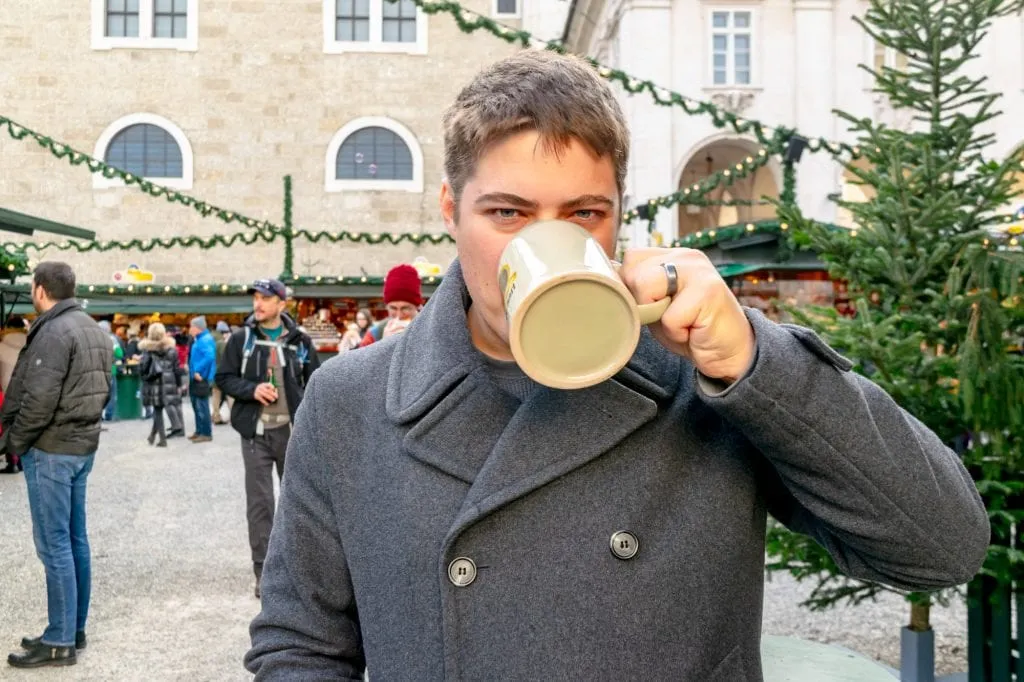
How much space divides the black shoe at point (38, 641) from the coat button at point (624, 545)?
14.6ft

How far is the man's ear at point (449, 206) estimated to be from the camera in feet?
4.14

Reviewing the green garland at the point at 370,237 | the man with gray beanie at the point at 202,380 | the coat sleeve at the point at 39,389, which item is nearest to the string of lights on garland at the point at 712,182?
the green garland at the point at 370,237

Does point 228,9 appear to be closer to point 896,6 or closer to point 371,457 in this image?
point 896,6

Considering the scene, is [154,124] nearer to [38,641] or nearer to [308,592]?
[38,641]

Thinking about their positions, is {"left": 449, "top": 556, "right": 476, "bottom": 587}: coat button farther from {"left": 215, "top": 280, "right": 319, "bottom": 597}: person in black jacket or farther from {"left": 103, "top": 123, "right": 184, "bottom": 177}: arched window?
{"left": 103, "top": 123, "right": 184, "bottom": 177}: arched window

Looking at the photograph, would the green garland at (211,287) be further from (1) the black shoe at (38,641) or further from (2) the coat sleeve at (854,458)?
(2) the coat sleeve at (854,458)

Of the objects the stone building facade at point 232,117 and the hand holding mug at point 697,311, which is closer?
the hand holding mug at point 697,311

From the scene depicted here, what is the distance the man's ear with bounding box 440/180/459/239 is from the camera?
126 centimetres

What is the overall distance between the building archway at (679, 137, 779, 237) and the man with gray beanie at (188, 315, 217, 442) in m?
15.3

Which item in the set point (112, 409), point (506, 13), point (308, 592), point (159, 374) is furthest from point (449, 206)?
point (506, 13)

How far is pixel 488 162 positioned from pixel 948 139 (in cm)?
333

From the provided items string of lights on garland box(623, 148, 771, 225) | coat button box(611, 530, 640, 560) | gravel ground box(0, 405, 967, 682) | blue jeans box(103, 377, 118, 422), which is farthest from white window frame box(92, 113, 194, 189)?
coat button box(611, 530, 640, 560)

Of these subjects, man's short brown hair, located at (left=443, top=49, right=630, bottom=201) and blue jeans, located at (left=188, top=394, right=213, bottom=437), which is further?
blue jeans, located at (left=188, top=394, right=213, bottom=437)

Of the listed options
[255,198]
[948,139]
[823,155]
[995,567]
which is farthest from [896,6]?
[255,198]
